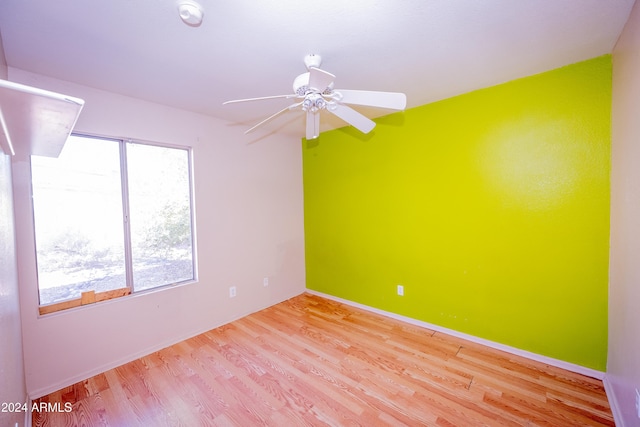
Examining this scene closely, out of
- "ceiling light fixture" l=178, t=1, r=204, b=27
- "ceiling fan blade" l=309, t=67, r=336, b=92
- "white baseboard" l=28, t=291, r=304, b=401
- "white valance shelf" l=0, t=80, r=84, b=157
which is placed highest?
"ceiling light fixture" l=178, t=1, r=204, b=27

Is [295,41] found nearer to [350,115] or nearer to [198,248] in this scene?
[350,115]

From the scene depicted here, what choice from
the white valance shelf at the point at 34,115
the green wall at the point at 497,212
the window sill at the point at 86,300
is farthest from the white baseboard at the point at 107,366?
the green wall at the point at 497,212

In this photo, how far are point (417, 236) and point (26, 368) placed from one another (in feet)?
11.3

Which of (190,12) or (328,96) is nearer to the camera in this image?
(190,12)

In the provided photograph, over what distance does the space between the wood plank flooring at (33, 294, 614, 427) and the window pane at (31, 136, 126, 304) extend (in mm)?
822

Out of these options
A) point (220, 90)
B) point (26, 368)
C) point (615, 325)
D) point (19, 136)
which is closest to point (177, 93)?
point (220, 90)

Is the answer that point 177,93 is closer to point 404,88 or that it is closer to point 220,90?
point 220,90

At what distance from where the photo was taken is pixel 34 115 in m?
0.87

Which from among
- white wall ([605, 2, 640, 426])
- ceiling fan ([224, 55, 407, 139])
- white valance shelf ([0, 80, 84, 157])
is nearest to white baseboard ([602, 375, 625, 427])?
white wall ([605, 2, 640, 426])

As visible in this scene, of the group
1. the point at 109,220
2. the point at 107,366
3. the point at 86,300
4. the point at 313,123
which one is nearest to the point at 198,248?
the point at 109,220

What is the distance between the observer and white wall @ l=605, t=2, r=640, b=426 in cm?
136

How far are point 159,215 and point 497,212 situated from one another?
3.26 m

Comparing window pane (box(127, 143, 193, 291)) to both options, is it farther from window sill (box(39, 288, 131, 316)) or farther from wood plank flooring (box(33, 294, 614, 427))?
wood plank flooring (box(33, 294, 614, 427))

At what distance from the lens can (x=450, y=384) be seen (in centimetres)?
191
